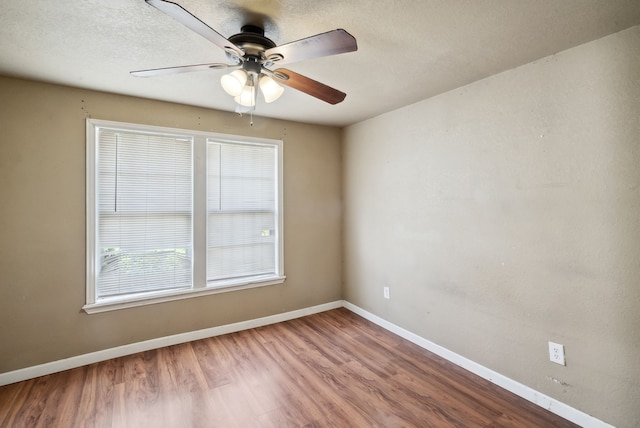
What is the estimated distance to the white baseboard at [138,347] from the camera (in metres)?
2.37

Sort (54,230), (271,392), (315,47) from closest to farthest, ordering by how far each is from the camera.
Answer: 1. (315,47)
2. (271,392)
3. (54,230)

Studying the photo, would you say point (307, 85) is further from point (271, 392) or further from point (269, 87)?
point (271, 392)

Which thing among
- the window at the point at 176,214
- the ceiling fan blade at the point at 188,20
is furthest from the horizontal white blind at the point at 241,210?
the ceiling fan blade at the point at 188,20

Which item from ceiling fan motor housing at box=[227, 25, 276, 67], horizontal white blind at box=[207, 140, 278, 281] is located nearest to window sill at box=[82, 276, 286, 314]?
horizontal white blind at box=[207, 140, 278, 281]

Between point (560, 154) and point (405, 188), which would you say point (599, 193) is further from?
point (405, 188)

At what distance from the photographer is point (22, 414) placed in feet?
6.49

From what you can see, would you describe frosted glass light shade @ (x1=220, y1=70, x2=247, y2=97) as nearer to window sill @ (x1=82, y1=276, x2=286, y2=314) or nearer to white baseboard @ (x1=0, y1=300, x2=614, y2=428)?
window sill @ (x1=82, y1=276, x2=286, y2=314)

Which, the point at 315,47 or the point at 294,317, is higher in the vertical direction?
the point at 315,47

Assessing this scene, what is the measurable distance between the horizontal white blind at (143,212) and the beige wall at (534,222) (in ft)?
7.29

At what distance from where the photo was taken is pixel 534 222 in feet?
6.83

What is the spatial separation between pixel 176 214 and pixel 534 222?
122 inches

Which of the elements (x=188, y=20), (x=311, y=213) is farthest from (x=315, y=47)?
(x=311, y=213)

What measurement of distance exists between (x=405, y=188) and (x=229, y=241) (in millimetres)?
1982

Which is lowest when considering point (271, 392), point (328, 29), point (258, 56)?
point (271, 392)
